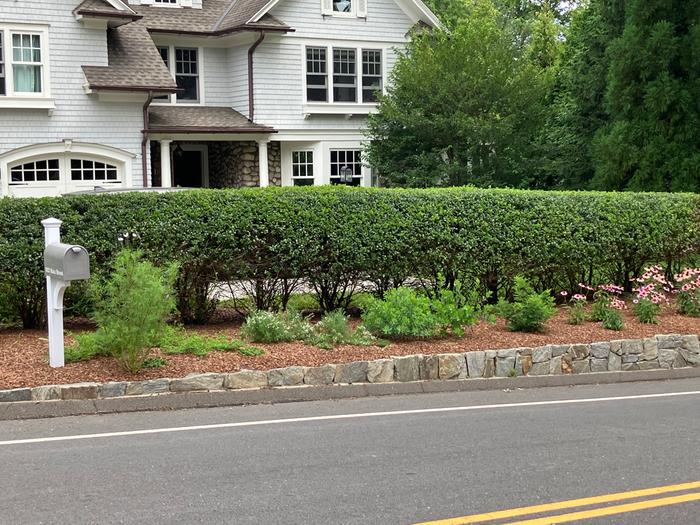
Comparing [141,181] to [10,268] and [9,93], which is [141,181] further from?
[10,268]

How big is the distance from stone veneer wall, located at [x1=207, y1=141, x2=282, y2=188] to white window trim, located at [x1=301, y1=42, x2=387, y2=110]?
171cm

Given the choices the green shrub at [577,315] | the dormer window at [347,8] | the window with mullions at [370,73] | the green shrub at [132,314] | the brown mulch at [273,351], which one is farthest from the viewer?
the window with mullions at [370,73]

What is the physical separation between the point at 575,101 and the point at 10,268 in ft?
67.8

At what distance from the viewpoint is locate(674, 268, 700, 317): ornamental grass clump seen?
1511cm

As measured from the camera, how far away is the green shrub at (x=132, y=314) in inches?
403

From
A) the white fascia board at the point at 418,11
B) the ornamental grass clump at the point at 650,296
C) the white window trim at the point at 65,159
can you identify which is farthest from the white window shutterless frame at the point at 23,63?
the ornamental grass clump at the point at 650,296

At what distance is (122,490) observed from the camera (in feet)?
22.5

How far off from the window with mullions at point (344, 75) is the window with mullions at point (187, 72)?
430 centimetres

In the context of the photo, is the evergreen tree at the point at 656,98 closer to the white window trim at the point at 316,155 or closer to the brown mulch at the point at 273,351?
the brown mulch at the point at 273,351

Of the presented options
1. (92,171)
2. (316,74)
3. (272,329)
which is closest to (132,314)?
(272,329)

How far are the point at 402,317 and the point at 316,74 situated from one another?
1826cm

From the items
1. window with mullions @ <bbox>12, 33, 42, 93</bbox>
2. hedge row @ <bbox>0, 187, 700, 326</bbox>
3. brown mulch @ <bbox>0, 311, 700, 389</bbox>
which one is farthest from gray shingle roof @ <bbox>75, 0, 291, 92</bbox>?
brown mulch @ <bbox>0, 311, 700, 389</bbox>

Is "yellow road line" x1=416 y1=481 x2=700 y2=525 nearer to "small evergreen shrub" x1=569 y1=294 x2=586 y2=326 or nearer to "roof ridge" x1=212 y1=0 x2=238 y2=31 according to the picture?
"small evergreen shrub" x1=569 y1=294 x2=586 y2=326

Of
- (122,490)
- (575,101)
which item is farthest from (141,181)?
(122,490)
